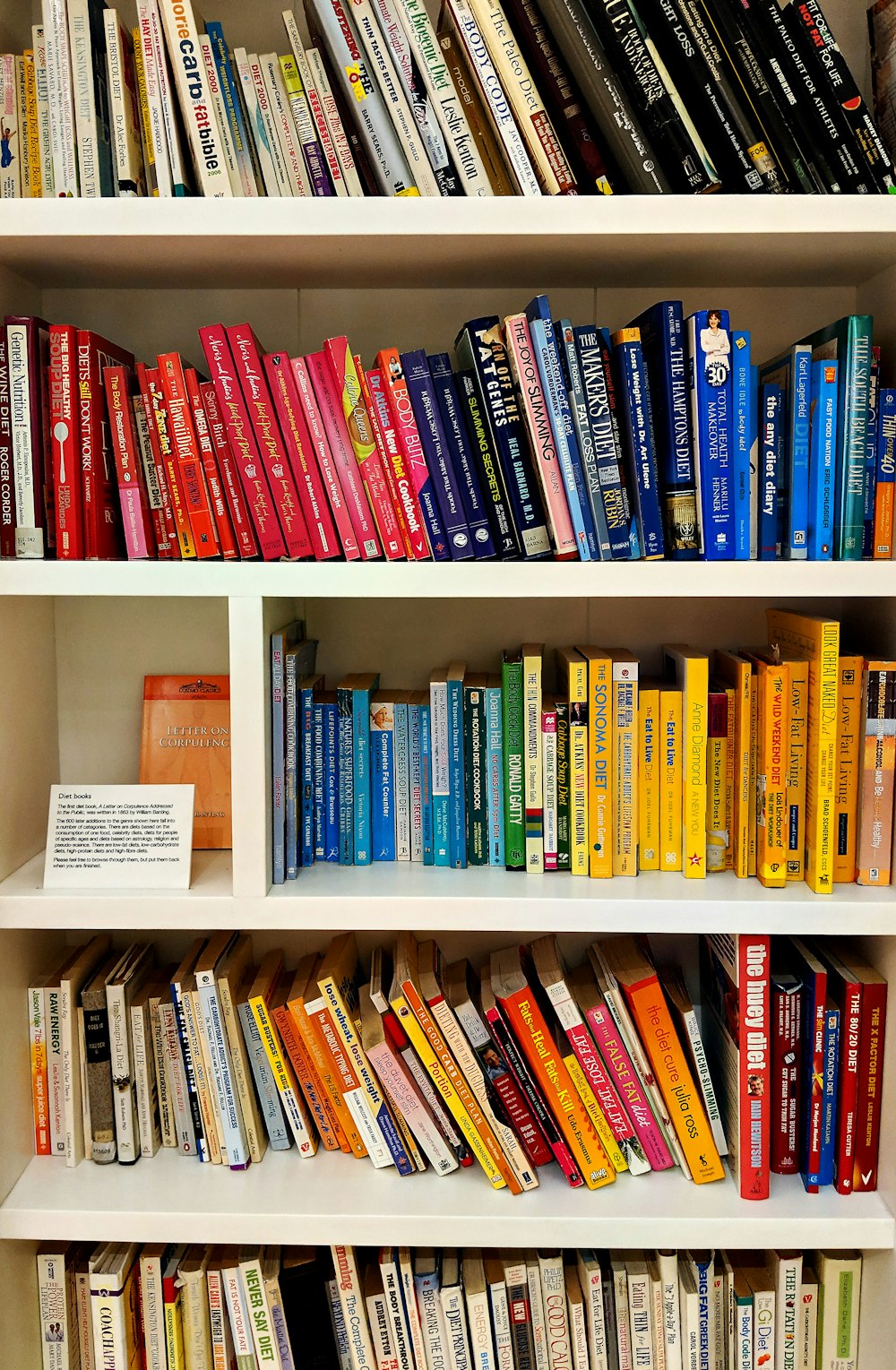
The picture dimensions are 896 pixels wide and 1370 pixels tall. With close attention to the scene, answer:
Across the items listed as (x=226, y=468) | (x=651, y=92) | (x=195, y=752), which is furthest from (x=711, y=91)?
(x=195, y=752)

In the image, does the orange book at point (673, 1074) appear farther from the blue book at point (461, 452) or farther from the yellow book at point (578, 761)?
the blue book at point (461, 452)

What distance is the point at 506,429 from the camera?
116cm

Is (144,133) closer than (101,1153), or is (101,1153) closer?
(144,133)

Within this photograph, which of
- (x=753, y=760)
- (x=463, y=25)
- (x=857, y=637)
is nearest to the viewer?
(x=463, y=25)

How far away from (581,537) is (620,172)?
413mm

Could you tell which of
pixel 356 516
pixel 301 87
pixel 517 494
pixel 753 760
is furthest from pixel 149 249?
pixel 753 760

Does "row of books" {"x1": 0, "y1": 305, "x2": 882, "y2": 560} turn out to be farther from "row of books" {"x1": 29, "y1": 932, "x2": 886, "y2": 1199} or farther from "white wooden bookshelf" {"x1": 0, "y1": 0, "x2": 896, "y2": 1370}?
"row of books" {"x1": 29, "y1": 932, "x2": 886, "y2": 1199}

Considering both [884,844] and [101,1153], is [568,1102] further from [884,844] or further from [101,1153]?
[101,1153]

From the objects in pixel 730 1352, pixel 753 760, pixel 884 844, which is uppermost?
pixel 753 760

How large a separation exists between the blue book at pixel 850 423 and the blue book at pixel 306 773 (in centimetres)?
67

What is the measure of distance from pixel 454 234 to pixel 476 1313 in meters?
1.29

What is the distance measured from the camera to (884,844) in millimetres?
1208

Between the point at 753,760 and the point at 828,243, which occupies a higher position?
the point at 828,243

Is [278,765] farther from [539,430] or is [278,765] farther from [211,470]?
[539,430]
